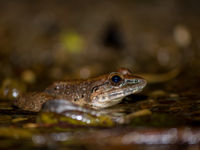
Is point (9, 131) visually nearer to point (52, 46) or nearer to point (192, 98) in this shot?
point (192, 98)

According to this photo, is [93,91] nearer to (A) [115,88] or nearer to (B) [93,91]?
(B) [93,91]

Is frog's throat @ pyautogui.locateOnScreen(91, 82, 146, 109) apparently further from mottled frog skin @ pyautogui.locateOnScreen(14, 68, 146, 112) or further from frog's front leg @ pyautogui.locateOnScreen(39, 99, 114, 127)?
frog's front leg @ pyautogui.locateOnScreen(39, 99, 114, 127)

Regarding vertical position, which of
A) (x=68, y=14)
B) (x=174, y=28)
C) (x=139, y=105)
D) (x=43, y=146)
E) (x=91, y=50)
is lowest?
(x=43, y=146)

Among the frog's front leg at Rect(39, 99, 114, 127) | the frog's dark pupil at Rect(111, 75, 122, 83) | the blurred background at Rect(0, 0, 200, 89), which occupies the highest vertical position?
the blurred background at Rect(0, 0, 200, 89)

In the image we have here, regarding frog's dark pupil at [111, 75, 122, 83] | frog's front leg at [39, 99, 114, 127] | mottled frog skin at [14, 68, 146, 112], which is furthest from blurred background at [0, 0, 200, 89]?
frog's front leg at [39, 99, 114, 127]

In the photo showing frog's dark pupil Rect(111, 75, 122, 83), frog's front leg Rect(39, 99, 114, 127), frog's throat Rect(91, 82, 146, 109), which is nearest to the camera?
frog's front leg Rect(39, 99, 114, 127)

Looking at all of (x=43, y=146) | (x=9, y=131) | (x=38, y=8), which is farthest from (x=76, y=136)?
(x=38, y=8)

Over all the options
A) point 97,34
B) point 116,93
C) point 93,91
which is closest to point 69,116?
point 116,93

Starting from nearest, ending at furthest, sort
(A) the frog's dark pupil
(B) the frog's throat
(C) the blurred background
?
1. (B) the frog's throat
2. (A) the frog's dark pupil
3. (C) the blurred background
